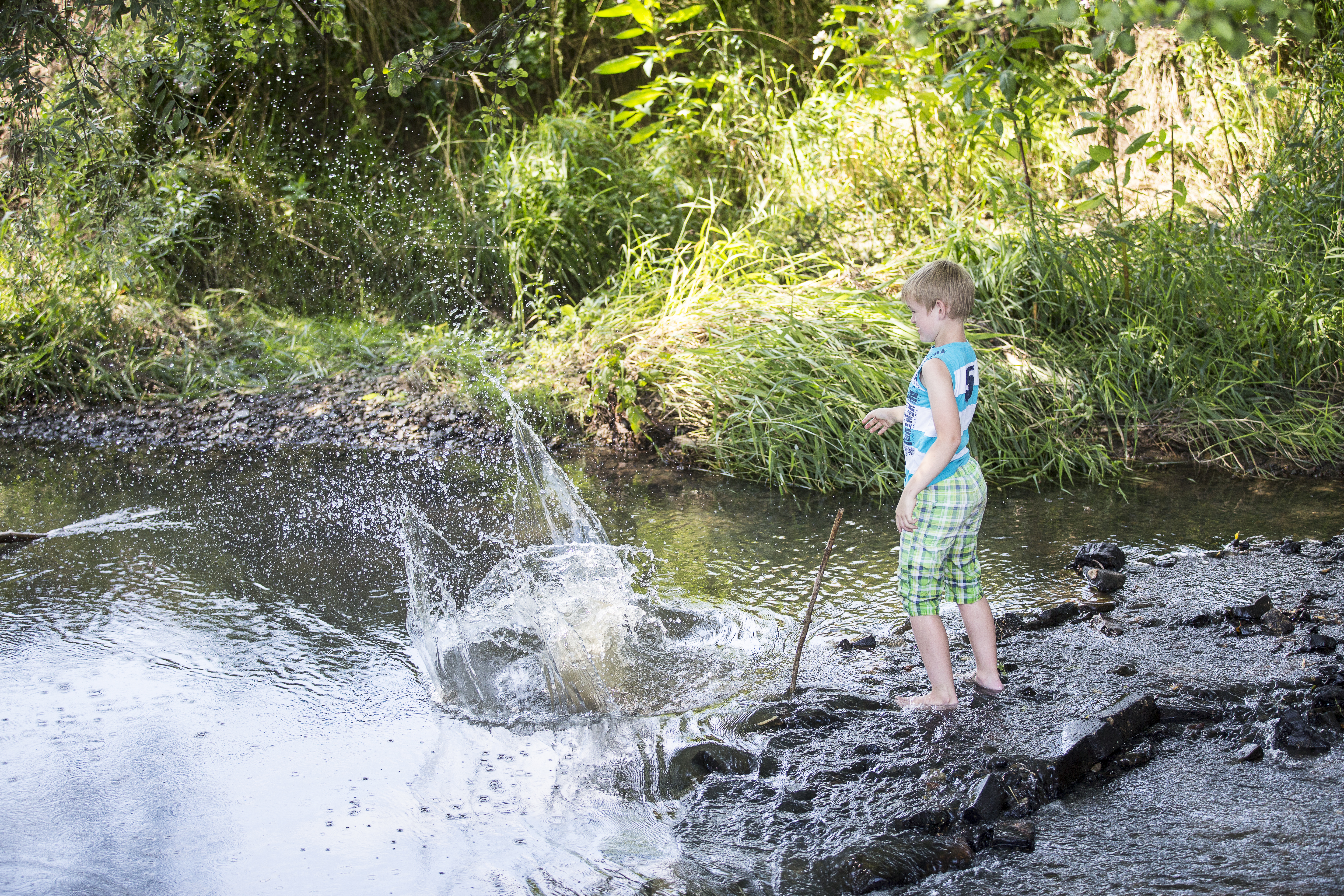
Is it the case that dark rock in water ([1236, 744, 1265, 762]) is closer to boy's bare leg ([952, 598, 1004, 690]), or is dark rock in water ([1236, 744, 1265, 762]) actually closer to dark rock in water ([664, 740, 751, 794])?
boy's bare leg ([952, 598, 1004, 690])

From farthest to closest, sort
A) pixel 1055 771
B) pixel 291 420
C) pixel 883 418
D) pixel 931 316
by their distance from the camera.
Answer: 1. pixel 291 420
2. pixel 883 418
3. pixel 931 316
4. pixel 1055 771

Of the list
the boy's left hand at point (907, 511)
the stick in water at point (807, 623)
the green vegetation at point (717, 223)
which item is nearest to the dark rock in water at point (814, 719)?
the stick in water at point (807, 623)

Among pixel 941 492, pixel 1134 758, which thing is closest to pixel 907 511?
pixel 941 492

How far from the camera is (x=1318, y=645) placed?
332 centimetres

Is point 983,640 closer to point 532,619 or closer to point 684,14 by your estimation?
point 532,619

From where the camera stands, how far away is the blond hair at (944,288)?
120 inches

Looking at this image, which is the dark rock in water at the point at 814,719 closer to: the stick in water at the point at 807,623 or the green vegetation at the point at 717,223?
the stick in water at the point at 807,623

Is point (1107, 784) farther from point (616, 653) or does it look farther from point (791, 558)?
point (791, 558)

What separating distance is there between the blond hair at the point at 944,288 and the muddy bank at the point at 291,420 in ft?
13.5

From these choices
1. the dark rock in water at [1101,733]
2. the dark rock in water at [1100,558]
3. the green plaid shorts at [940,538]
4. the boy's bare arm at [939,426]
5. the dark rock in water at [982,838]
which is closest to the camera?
the dark rock in water at [982,838]

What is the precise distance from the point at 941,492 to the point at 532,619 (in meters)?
1.60

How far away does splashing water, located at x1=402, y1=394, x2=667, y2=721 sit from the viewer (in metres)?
3.35

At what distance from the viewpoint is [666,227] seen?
324 inches

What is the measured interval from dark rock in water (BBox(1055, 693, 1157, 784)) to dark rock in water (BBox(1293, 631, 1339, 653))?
749 mm
